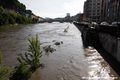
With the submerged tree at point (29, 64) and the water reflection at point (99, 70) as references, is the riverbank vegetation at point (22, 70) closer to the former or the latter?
the submerged tree at point (29, 64)

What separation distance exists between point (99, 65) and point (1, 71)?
1188cm

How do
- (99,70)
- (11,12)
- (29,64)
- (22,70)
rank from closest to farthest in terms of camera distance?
(22,70)
(29,64)
(99,70)
(11,12)

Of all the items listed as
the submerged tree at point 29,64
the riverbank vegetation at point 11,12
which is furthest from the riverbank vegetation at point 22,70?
the riverbank vegetation at point 11,12

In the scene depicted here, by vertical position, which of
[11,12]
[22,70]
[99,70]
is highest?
[11,12]

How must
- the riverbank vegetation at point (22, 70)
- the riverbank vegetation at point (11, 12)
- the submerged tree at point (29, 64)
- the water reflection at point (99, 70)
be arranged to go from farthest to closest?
the riverbank vegetation at point (11, 12) < the water reflection at point (99, 70) < the submerged tree at point (29, 64) < the riverbank vegetation at point (22, 70)

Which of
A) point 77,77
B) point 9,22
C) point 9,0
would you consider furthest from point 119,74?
point 9,0

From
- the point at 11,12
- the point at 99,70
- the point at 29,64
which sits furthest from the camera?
the point at 11,12

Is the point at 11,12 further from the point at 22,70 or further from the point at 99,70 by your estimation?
the point at 22,70

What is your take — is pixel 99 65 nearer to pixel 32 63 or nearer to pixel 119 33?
pixel 119 33

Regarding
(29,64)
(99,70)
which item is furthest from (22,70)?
(99,70)

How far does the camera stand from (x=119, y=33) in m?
22.9

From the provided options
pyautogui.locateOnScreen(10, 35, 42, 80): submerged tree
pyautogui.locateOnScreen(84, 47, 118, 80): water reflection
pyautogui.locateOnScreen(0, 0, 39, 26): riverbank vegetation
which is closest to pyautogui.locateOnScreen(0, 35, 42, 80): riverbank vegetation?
pyautogui.locateOnScreen(10, 35, 42, 80): submerged tree

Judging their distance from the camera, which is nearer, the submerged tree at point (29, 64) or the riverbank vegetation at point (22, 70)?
the riverbank vegetation at point (22, 70)

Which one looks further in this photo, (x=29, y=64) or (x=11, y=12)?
(x=11, y=12)
